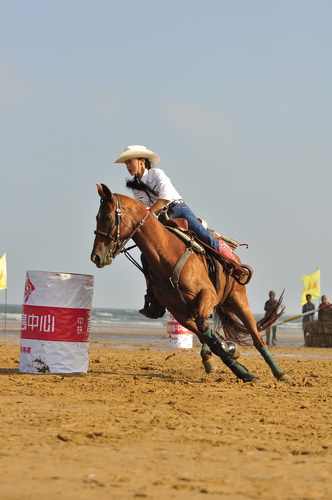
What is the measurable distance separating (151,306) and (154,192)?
5.39ft

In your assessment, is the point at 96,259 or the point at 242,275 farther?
the point at 242,275

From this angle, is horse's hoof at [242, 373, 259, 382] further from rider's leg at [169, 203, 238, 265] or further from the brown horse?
rider's leg at [169, 203, 238, 265]

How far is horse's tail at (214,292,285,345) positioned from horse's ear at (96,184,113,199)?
3028 millimetres

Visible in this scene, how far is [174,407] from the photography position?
741cm

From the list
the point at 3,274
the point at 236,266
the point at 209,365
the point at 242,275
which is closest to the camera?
the point at 236,266

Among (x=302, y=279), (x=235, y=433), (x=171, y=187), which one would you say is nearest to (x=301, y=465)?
(x=235, y=433)

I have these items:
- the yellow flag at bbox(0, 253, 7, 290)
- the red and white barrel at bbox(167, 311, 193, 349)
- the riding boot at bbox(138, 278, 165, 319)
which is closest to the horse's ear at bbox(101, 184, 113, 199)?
the riding boot at bbox(138, 278, 165, 319)

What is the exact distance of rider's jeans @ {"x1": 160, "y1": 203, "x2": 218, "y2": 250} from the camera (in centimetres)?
1016

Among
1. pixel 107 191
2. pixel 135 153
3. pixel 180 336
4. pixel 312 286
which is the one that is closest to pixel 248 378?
pixel 107 191

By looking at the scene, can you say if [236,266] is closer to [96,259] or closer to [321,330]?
[96,259]

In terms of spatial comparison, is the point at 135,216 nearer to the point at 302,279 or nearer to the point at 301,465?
the point at 301,465

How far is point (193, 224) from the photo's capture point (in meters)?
10.2

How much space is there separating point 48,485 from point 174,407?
3443 mm

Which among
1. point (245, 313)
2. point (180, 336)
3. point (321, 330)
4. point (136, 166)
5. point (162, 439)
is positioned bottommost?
point (162, 439)
